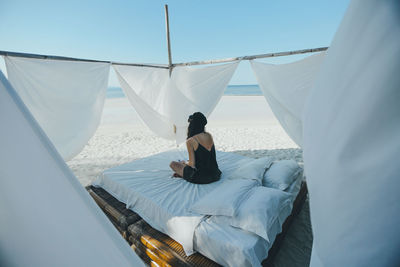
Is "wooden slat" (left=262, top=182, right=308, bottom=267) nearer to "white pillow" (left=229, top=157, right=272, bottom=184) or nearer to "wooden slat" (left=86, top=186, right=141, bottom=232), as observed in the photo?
"white pillow" (left=229, top=157, right=272, bottom=184)

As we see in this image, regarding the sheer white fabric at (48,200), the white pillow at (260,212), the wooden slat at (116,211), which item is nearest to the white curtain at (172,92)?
the wooden slat at (116,211)

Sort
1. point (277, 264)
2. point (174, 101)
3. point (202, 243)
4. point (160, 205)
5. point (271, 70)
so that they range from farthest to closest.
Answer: point (174, 101) → point (271, 70) → point (160, 205) → point (277, 264) → point (202, 243)

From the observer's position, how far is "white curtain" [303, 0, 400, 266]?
0.31 metres

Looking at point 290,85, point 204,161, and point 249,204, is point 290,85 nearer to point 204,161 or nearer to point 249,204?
point 204,161

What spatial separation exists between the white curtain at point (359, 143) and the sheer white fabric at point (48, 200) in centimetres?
55

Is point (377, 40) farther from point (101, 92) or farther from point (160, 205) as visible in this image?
point (101, 92)

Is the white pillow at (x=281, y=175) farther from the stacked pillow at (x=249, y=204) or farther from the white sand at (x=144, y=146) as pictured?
the white sand at (x=144, y=146)

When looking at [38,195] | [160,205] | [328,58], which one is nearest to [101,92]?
[160,205]

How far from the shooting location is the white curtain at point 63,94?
192 cm

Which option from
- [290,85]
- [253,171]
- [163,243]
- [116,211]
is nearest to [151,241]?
[163,243]

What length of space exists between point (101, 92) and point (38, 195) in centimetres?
231

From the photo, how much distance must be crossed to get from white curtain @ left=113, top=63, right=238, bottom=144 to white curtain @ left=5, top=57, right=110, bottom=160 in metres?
0.55

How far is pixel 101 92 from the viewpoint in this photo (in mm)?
2494

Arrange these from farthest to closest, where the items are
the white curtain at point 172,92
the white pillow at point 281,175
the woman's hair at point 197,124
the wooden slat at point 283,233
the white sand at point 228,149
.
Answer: the white curtain at point 172,92
the woman's hair at point 197,124
the white pillow at point 281,175
the white sand at point 228,149
the wooden slat at point 283,233
